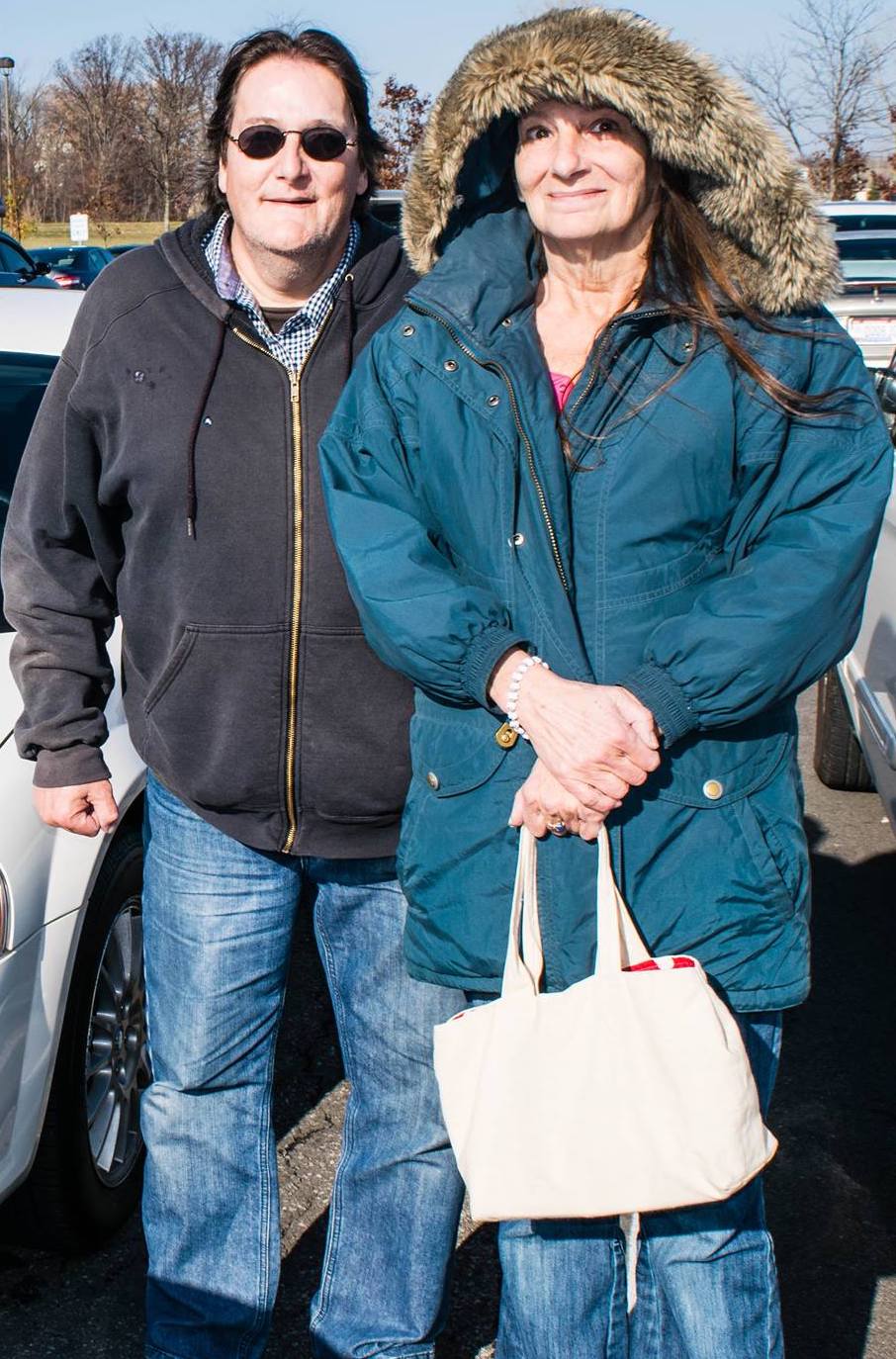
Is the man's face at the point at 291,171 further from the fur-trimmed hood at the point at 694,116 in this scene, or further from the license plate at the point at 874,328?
the license plate at the point at 874,328

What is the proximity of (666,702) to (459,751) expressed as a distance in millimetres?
302

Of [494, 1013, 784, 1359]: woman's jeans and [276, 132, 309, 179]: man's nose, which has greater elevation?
[276, 132, 309, 179]: man's nose

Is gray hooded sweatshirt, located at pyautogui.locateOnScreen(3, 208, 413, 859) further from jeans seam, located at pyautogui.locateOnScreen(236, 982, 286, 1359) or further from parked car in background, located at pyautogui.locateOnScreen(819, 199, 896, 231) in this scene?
parked car in background, located at pyautogui.locateOnScreen(819, 199, 896, 231)

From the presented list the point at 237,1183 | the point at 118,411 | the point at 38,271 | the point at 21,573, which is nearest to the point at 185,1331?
the point at 237,1183

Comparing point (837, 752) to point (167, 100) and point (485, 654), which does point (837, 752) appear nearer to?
point (485, 654)

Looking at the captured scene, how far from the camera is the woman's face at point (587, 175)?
200 cm

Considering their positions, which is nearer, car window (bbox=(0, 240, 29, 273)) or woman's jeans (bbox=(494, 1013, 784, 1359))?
woman's jeans (bbox=(494, 1013, 784, 1359))

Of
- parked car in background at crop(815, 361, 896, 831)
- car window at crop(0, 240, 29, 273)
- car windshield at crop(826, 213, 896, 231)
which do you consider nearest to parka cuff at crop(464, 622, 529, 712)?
parked car in background at crop(815, 361, 896, 831)

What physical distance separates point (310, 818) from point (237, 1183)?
0.62m

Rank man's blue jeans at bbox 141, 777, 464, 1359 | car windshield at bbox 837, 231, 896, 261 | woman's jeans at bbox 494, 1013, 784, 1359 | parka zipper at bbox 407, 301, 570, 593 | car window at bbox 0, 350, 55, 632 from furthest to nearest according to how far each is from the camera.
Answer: car windshield at bbox 837, 231, 896, 261 < car window at bbox 0, 350, 55, 632 < man's blue jeans at bbox 141, 777, 464, 1359 < woman's jeans at bbox 494, 1013, 784, 1359 < parka zipper at bbox 407, 301, 570, 593

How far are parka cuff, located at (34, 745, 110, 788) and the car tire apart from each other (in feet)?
1.36

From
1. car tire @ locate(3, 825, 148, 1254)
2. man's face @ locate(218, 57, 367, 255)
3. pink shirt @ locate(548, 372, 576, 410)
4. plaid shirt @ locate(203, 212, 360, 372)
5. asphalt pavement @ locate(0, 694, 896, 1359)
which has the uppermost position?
man's face @ locate(218, 57, 367, 255)

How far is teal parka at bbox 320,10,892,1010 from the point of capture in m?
1.90

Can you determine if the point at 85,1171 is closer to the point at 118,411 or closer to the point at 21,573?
the point at 21,573
